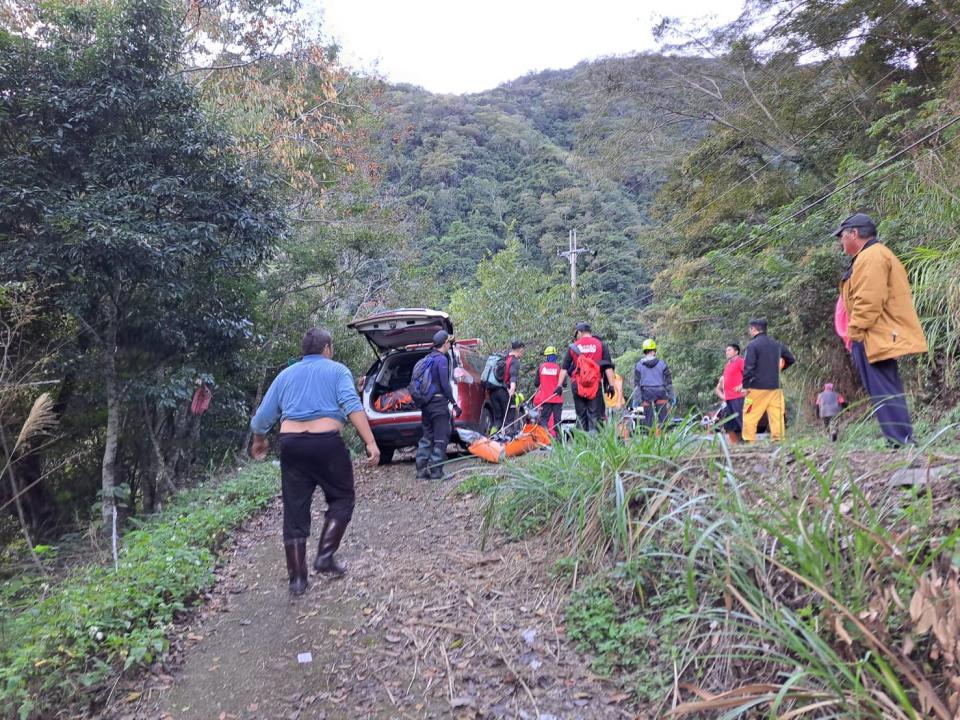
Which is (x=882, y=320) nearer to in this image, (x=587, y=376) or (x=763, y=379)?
(x=763, y=379)

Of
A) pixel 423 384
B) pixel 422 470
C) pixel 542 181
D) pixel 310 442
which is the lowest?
pixel 422 470

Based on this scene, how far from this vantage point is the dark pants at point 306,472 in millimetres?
4535

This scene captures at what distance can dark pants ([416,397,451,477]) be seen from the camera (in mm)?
7648

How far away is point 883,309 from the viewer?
14.1ft

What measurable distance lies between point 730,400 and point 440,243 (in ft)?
97.8

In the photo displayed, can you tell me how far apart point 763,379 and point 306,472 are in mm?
5128

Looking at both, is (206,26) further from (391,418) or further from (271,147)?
(391,418)

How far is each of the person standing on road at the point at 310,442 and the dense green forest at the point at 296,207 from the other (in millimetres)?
2121

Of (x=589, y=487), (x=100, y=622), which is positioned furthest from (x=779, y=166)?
(x=100, y=622)

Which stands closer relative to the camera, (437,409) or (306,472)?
(306,472)

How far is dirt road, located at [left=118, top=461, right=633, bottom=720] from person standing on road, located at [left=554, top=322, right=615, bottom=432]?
3.74 m

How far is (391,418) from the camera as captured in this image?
898 centimetres

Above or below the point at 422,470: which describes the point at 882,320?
above

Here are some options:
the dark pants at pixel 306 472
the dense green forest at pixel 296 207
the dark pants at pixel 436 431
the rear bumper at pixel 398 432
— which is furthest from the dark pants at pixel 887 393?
the rear bumper at pixel 398 432
